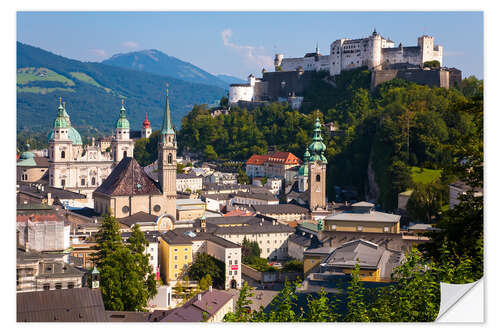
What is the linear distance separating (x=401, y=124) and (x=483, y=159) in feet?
115

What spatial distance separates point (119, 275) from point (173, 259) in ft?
34.2

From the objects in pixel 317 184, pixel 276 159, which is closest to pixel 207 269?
pixel 317 184

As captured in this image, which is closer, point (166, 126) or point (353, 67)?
point (166, 126)

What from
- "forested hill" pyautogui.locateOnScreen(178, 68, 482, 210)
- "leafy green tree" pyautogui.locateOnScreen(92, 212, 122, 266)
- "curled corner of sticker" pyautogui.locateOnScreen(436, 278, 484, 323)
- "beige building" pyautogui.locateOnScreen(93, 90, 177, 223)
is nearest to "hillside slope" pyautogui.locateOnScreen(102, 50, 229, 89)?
"forested hill" pyautogui.locateOnScreen(178, 68, 482, 210)

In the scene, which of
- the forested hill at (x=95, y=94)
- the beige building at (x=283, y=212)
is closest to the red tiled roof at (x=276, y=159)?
the beige building at (x=283, y=212)

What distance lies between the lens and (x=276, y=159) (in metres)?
60.5

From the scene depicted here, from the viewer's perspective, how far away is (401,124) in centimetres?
4756

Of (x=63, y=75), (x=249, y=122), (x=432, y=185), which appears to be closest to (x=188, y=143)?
(x=249, y=122)

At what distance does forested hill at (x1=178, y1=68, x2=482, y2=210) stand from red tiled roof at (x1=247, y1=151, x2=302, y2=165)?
197 cm

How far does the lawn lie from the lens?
4238 cm

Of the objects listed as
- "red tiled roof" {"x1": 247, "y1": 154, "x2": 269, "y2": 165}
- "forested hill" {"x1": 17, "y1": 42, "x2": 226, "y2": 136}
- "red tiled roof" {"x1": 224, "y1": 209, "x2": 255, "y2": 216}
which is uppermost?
"forested hill" {"x1": 17, "y1": 42, "x2": 226, "y2": 136}

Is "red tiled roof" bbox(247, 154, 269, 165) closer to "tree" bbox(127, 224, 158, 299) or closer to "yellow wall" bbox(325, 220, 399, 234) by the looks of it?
"yellow wall" bbox(325, 220, 399, 234)

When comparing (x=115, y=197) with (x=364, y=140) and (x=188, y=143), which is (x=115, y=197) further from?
(x=188, y=143)

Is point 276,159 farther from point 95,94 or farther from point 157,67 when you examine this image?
point 157,67
